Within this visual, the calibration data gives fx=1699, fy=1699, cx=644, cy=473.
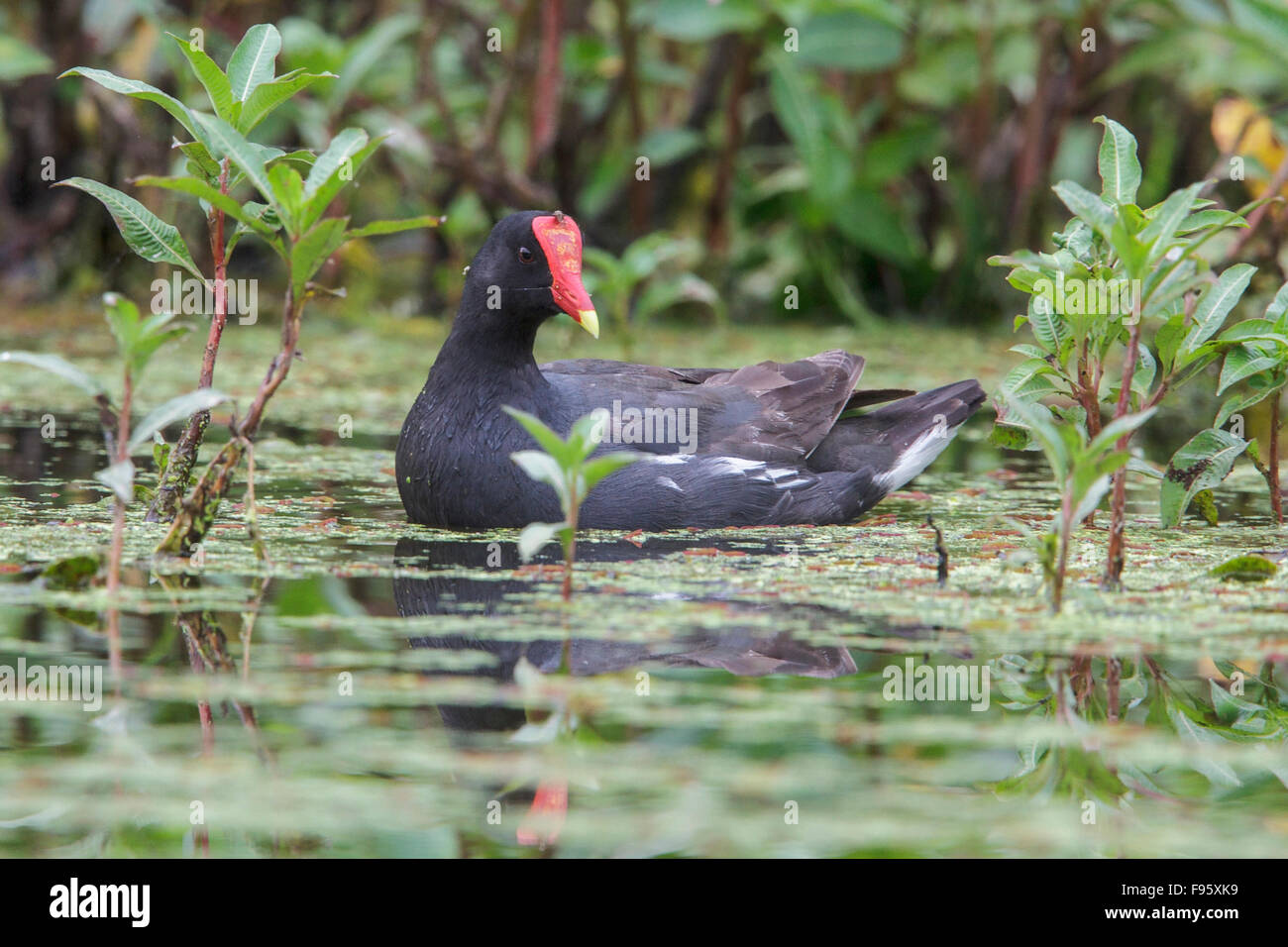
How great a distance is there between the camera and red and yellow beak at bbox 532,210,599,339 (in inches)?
182

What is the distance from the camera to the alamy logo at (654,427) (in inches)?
186

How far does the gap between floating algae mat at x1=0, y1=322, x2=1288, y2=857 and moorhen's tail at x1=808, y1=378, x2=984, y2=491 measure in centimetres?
55

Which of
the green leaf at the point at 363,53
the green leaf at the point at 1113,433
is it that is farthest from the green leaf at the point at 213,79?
the green leaf at the point at 363,53

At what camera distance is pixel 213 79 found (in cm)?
407

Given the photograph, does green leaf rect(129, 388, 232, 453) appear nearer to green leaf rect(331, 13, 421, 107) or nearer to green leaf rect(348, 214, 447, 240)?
green leaf rect(348, 214, 447, 240)

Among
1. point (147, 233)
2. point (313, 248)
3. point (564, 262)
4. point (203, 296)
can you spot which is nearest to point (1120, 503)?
point (564, 262)

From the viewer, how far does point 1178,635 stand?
346cm

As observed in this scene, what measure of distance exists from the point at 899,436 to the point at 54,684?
2924mm

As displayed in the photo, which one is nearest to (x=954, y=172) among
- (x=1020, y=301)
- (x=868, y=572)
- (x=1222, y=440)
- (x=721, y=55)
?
(x=1020, y=301)

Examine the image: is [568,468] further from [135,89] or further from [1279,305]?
[1279,305]

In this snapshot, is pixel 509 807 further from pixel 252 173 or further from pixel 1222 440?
pixel 1222 440

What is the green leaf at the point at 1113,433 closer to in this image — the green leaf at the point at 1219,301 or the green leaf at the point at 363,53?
the green leaf at the point at 1219,301
